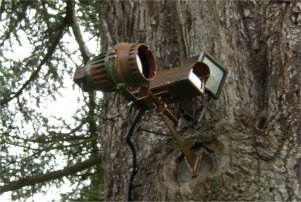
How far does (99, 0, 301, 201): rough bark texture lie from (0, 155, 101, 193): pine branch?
1.54 m

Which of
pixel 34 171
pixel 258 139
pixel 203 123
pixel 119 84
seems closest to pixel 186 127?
pixel 203 123

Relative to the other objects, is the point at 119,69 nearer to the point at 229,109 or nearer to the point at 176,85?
the point at 176,85

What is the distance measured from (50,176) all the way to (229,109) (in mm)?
1938

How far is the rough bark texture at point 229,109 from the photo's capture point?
1.92 m

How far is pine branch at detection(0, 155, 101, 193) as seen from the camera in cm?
375

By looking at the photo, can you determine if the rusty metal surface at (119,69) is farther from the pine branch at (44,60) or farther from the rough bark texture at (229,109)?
the pine branch at (44,60)

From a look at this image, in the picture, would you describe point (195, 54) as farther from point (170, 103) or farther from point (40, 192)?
point (40, 192)

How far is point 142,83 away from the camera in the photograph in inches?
69.6

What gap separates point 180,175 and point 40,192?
2490mm

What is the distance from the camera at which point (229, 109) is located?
2.02 m

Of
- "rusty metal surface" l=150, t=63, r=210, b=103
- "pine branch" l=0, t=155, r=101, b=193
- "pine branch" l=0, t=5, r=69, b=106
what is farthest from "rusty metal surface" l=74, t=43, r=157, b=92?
"pine branch" l=0, t=5, r=69, b=106

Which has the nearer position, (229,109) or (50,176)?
(229,109)

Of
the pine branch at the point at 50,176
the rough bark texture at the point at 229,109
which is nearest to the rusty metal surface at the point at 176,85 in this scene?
the rough bark texture at the point at 229,109

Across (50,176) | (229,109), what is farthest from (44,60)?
(229,109)
